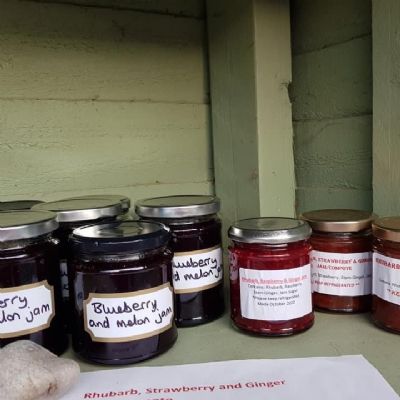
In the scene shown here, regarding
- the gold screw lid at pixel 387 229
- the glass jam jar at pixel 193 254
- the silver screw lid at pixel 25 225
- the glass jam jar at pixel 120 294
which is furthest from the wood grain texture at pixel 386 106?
the silver screw lid at pixel 25 225

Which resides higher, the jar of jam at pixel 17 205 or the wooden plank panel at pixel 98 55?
the wooden plank panel at pixel 98 55

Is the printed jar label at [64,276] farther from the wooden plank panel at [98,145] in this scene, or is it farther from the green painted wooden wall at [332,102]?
the green painted wooden wall at [332,102]

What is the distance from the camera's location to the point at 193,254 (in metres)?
0.61

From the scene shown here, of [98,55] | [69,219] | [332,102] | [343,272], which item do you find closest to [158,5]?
[98,55]

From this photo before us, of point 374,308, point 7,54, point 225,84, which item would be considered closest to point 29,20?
point 7,54

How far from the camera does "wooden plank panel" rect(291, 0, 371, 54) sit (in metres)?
0.77

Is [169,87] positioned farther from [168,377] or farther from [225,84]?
[168,377]

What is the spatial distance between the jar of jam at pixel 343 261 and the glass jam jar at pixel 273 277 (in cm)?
5

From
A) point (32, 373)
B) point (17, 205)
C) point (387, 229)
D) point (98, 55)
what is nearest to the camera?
point (32, 373)

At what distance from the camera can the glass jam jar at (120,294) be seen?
0.51 meters

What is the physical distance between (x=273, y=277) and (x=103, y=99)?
455 millimetres

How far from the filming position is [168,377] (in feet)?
1.59

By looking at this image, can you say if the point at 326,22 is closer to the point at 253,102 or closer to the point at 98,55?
the point at 253,102

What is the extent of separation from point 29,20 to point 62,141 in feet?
0.64
